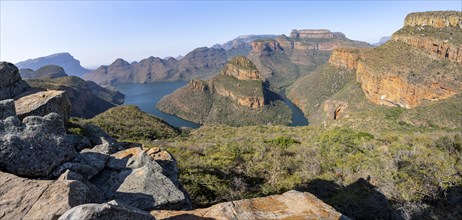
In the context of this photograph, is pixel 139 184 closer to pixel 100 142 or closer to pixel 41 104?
pixel 100 142

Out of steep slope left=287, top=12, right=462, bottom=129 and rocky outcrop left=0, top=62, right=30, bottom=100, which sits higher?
rocky outcrop left=0, top=62, right=30, bottom=100

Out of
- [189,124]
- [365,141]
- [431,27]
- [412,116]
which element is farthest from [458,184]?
[189,124]

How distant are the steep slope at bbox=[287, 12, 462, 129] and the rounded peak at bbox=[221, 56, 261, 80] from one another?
5141 cm

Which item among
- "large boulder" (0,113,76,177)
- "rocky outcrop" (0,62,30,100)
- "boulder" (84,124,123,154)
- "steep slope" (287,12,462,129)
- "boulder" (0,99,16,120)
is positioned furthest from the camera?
"steep slope" (287,12,462,129)

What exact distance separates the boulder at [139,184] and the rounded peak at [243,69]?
150927mm

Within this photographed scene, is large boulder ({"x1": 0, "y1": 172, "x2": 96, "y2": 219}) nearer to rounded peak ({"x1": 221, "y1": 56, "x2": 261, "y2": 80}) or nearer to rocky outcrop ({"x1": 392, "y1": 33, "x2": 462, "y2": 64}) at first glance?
rocky outcrop ({"x1": 392, "y1": 33, "x2": 462, "y2": 64})

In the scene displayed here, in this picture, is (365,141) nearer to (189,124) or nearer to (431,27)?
(431,27)

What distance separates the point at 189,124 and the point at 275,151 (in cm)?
12541

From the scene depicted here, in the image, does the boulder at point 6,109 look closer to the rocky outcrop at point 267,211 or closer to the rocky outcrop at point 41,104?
the rocky outcrop at point 41,104

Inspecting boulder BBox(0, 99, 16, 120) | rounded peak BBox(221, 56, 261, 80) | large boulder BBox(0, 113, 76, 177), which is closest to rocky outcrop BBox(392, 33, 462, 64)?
rounded peak BBox(221, 56, 261, 80)

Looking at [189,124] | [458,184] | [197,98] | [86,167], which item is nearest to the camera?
[86,167]

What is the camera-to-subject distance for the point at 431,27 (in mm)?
85812

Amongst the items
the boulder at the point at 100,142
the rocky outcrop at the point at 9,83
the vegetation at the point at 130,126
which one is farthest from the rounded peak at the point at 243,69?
the boulder at the point at 100,142

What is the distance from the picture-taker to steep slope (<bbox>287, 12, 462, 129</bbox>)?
159 ft
